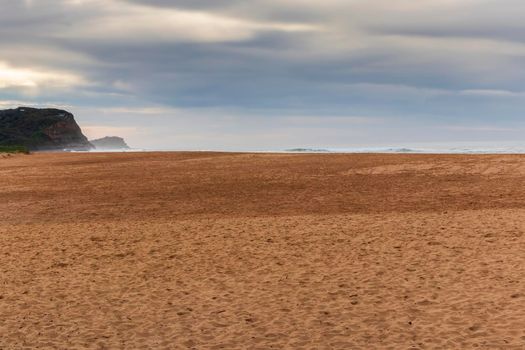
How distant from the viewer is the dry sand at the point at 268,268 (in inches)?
416

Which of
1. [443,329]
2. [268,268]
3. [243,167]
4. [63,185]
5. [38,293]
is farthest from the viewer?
[243,167]

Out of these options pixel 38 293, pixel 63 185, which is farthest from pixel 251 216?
pixel 63 185

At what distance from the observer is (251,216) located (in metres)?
24.3

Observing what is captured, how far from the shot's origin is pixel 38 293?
45.2 feet

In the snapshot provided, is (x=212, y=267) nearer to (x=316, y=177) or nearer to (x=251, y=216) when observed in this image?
(x=251, y=216)

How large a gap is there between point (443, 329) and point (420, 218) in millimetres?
12352

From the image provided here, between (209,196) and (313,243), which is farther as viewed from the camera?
(209,196)

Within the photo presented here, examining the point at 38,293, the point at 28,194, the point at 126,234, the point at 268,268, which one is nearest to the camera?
the point at 38,293

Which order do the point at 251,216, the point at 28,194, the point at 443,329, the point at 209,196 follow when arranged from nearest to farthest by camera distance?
the point at 443,329 → the point at 251,216 → the point at 209,196 → the point at 28,194

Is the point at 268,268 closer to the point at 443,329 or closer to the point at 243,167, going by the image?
the point at 443,329

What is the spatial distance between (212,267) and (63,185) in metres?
25.4

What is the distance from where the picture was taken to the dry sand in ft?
34.7

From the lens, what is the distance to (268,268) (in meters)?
15.5

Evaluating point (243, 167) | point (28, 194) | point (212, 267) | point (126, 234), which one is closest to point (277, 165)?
point (243, 167)
